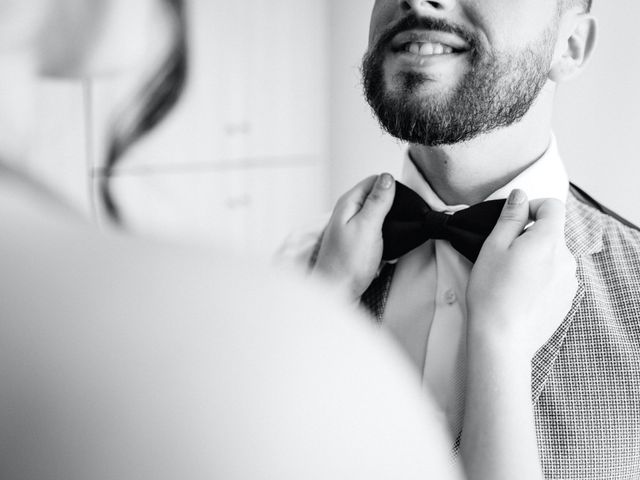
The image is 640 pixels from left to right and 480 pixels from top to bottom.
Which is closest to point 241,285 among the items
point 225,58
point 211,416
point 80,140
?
point 211,416

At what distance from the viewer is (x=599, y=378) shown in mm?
586

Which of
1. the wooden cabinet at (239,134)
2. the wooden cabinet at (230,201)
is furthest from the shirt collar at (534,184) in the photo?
the wooden cabinet at (239,134)

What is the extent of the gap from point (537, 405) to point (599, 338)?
7 centimetres

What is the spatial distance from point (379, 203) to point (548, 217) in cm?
15

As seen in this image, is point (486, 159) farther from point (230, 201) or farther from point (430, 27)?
point (230, 201)

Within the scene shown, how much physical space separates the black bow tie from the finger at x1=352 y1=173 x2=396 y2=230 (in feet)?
0.05

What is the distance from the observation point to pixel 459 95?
646mm

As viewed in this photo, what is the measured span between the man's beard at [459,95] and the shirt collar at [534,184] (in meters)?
0.05

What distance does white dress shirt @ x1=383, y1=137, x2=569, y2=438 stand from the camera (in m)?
0.60

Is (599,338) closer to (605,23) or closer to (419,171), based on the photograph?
(419,171)

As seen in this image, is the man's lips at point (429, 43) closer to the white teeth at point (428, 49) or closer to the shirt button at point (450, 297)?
the white teeth at point (428, 49)

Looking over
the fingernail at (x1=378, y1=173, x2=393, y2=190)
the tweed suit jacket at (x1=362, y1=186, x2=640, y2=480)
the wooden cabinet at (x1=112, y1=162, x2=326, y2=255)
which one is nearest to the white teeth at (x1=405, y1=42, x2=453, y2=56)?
the fingernail at (x1=378, y1=173, x2=393, y2=190)

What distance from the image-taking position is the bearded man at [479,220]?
0.58 meters

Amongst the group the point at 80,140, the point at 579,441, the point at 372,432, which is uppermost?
the point at 372,432
